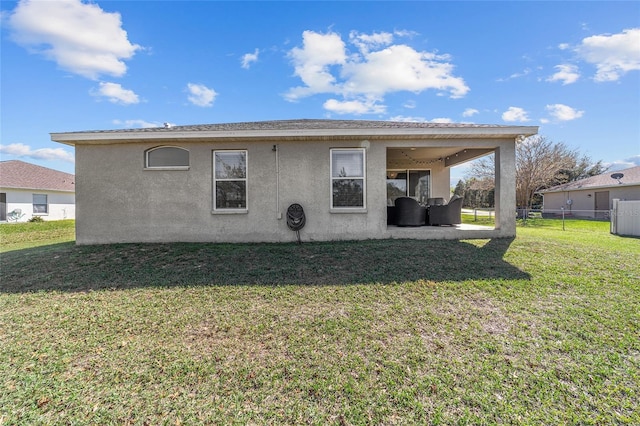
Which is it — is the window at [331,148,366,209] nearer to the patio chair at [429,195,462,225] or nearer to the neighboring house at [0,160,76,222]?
the patio chair at [429,195,462,225]

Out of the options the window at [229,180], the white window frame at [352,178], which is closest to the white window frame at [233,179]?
the window at [229,180]

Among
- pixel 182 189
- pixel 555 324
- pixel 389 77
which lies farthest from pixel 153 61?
pixel 555 324

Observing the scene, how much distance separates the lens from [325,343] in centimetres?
303

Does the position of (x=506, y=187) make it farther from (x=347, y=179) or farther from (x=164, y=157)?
(x=164, y=157)

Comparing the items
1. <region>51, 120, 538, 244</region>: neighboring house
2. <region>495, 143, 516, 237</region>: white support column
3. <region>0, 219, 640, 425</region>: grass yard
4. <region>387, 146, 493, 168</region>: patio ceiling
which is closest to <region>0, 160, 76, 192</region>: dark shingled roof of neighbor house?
<region>51, 120, 538, 244</region>: neighboring house

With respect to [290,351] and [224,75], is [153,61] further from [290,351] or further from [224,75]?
[290,351]

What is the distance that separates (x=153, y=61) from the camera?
37.4 ft

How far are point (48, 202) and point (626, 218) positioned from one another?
32229 mm

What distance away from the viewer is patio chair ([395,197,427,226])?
8742mm

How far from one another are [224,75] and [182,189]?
820cm

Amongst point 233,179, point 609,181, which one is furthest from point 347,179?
point 609,181

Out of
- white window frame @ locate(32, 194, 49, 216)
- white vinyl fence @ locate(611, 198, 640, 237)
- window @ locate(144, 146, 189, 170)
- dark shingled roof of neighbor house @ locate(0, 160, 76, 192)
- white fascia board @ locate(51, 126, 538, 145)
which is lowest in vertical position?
white vinyl fence @ locate(611, 198, 640, 237)

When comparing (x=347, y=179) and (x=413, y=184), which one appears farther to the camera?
(x=413, y=184)

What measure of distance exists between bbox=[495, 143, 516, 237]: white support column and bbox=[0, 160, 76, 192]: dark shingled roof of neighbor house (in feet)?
71.3
